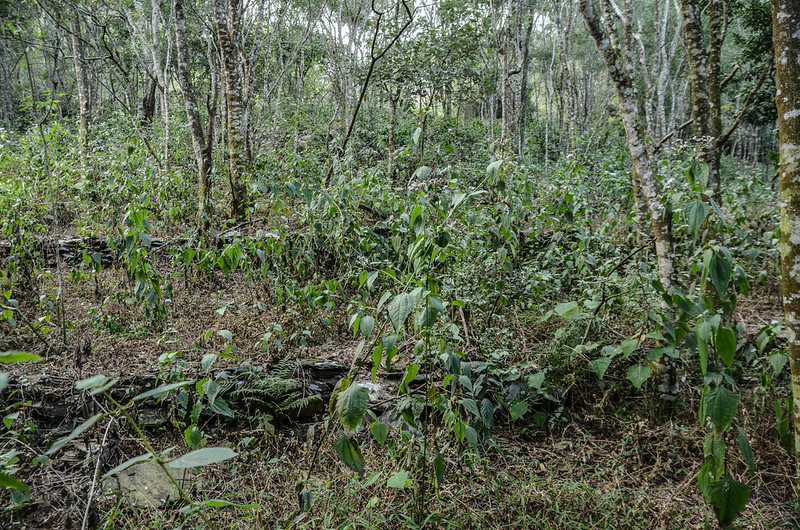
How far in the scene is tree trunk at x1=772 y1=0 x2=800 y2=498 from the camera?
6.79 feet

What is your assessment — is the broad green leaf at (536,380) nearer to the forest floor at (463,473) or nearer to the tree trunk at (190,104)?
the forest floor at (463,473)

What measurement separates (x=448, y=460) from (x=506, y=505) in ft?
1.43

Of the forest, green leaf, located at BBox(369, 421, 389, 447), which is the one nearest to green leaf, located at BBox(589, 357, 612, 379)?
the forest

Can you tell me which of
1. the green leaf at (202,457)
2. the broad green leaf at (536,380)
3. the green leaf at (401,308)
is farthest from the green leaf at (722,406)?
the green leaf at (202,457)

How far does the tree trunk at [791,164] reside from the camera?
2.07 meters

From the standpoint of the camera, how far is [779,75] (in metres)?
2.15

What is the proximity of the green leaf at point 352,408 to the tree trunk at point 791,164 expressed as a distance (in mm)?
1979

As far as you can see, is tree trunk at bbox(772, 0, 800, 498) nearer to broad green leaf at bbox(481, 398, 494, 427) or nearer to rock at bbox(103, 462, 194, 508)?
broad green leaf at bbox(481, 398, 494, 427)

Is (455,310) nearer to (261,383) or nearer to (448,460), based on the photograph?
(448,460)

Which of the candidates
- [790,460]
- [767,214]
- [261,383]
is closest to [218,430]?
[261,383]

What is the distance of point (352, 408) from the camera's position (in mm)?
1722

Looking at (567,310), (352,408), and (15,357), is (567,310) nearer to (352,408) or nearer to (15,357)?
(352,408)

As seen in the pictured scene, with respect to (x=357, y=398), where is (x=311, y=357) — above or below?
below

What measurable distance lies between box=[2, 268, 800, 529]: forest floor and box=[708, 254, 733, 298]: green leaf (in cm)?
140
